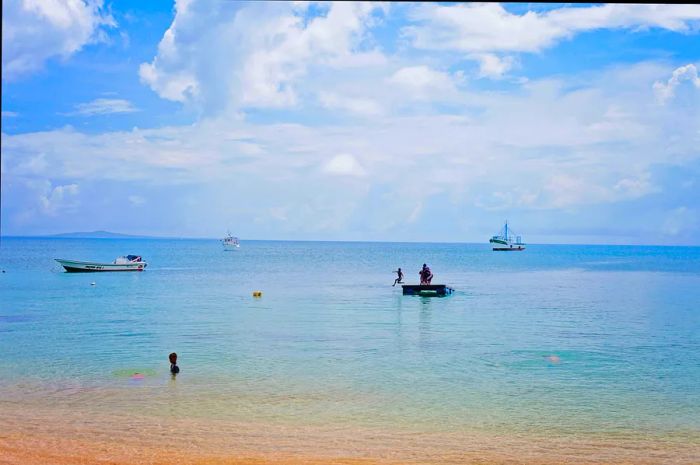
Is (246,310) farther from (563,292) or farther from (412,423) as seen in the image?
(563,292)

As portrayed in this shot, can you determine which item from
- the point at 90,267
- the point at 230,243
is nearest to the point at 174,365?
the point at 90,267

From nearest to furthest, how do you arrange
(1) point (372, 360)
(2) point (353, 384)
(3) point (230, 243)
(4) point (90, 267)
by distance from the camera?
(2) point (353, 384) → (1) point (372, 360) → (4) point (90, 267) → (3) point (230, 243)

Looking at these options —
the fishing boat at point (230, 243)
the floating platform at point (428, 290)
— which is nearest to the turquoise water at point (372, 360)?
the floating platform at point (428, 290)

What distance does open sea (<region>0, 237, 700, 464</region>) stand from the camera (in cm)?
1066

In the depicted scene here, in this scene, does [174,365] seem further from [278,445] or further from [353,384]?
[278,445]

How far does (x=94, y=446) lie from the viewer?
406 inches

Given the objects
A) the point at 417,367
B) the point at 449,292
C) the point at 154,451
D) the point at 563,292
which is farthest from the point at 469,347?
the point at 563,292

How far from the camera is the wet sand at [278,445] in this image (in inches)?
388

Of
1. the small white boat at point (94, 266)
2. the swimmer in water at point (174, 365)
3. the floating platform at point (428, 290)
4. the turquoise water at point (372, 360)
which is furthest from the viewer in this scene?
the small white boat at point (94, 266)

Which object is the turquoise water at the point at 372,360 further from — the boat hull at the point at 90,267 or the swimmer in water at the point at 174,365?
the boat hull at the point at 90,267

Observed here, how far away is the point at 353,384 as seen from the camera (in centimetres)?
1502

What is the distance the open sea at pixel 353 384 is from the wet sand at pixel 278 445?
0.05 metres

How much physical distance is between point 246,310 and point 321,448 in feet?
68.0

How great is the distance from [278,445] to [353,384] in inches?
180
